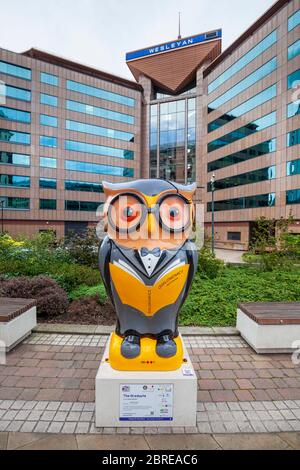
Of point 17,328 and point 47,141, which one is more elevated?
point 47,141

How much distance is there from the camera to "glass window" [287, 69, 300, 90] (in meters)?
21.1

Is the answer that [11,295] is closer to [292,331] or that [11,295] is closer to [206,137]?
[292,331]

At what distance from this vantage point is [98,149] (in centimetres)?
3353

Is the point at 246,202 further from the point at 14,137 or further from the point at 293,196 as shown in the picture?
the point at 14,137

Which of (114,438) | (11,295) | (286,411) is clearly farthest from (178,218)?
(11,295)

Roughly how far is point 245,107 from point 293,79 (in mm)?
5435

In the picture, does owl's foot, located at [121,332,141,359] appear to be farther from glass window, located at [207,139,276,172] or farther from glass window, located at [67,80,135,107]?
glass window, located at [67,80,135,107]

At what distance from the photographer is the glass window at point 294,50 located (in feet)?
68.6

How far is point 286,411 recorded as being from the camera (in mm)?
3123

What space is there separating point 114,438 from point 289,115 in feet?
84.9

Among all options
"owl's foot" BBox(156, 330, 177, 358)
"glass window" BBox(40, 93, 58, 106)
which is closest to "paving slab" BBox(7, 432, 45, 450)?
"owl's foot" BBox(156, 330, 177, 358)

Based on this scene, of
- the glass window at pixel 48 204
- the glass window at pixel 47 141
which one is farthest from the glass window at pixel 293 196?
the glass window at pixel 47 141

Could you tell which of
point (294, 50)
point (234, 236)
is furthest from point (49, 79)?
point (234, 236)

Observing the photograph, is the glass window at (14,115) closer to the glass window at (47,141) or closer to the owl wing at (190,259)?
the glass window at (47,141)
